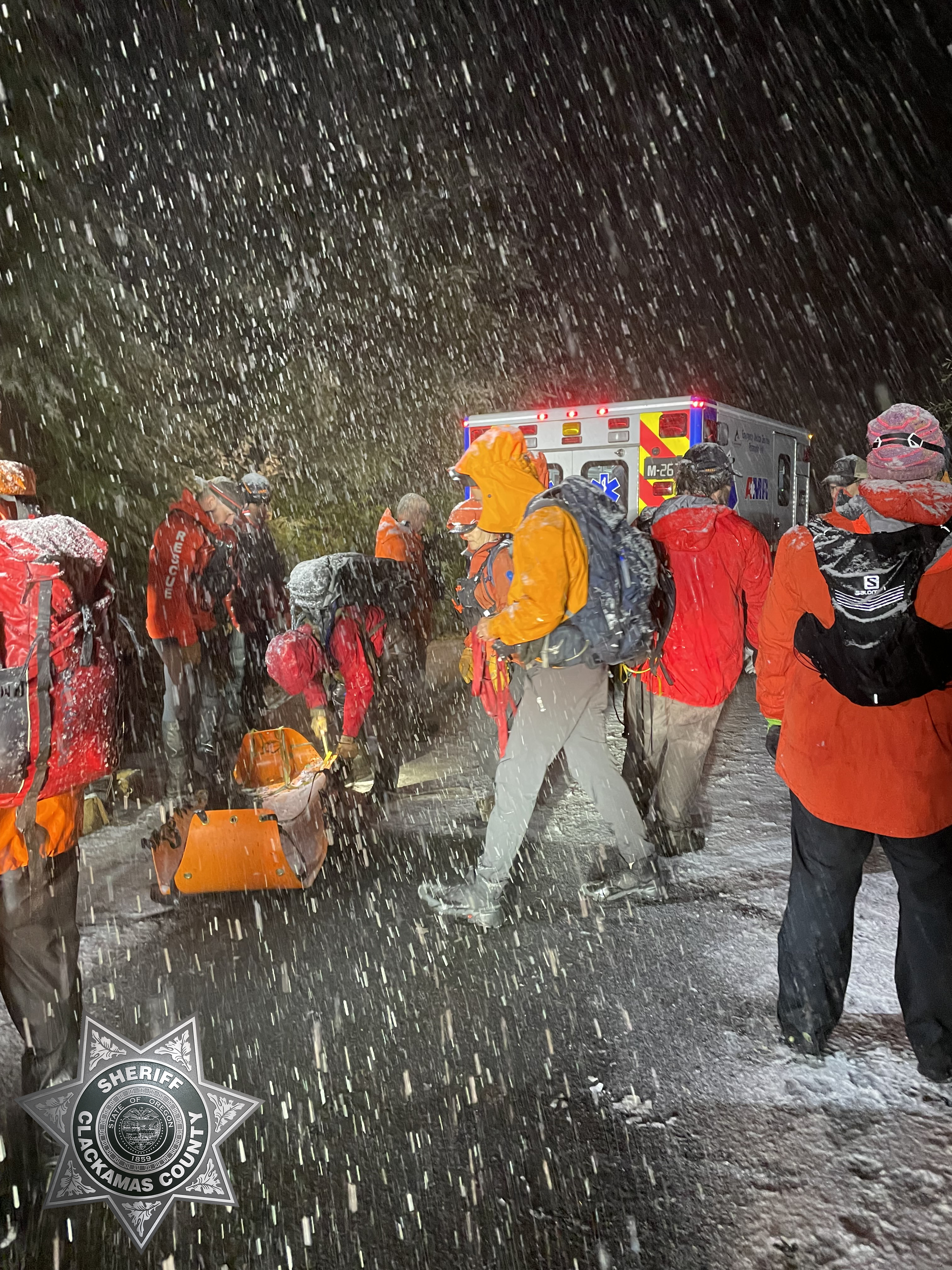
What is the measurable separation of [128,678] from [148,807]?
8.39 feet

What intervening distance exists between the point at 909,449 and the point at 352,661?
3.48 m

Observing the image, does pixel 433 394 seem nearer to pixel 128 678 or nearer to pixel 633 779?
pixel 633 779

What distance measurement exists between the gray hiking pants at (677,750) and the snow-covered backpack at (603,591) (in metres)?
0.97

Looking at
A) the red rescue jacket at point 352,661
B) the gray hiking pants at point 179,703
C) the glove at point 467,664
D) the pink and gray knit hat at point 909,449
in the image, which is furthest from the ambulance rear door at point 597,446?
the pink and gray knit hat at point 909,449

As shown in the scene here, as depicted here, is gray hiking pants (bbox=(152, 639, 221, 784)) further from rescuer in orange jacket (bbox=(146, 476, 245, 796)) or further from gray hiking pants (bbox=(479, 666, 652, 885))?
gray hiking pants (bbox=(479, 666, 652, 885))

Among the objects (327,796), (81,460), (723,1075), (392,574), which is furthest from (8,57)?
(723,1075)

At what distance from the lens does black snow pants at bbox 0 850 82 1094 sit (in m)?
2.70

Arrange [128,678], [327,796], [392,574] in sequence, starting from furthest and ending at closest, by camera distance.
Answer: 1. [392,574]
2. [327,796]
3. [128,678]

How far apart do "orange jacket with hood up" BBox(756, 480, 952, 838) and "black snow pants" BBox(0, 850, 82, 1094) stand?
7.88ft

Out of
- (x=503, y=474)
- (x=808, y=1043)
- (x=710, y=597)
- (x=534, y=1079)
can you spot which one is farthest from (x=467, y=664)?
(x=808, y=1043)

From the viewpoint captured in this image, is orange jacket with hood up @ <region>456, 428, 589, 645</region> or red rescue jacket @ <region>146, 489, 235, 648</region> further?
red rescue jacket @ <region>146, 489, 235, 648</region>

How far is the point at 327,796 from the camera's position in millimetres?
5195

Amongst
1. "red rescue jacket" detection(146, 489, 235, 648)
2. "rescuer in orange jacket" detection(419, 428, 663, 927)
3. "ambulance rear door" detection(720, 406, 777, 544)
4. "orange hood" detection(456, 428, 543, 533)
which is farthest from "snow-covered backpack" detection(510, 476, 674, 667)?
"ambulance rear door" detection(720, 406, 777, 544)

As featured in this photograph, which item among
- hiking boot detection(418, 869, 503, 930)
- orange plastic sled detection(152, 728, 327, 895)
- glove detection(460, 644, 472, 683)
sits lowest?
hiking boot detection(418, 869, 503, 930)
